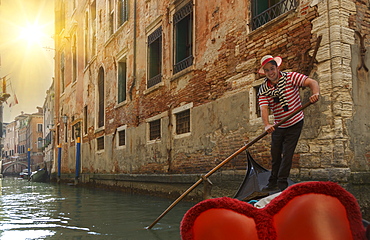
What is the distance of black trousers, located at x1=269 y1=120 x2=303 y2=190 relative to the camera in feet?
11.5

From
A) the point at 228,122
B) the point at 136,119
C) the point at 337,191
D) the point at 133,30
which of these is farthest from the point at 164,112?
the point at 337,191

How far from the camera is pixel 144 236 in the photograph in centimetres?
381

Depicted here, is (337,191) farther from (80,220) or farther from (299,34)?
(80,220)

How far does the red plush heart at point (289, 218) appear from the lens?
153 cm

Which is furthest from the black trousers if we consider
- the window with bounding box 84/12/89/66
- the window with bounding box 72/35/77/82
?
the window with bounding box 72/35/77/82

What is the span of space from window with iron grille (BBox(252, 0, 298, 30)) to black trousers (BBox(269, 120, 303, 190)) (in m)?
2.25

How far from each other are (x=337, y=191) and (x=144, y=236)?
259cm

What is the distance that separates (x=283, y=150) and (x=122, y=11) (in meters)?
9.18

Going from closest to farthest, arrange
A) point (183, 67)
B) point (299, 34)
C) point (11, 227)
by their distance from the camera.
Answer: point (11, 227)
point (299, 34)
point (183, 67)

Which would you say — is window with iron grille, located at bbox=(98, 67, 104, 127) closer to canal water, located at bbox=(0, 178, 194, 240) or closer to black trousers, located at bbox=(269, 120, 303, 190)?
canal water, located at bbox=(0, 178, 194, 240)

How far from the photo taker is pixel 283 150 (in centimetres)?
358

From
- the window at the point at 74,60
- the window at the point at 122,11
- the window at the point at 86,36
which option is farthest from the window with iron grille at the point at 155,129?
the window at the point at 74,60

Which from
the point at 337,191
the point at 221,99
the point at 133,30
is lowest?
the point at 337,191

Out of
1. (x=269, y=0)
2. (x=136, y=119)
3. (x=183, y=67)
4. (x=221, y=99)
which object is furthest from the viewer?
(x=136, y=119)
